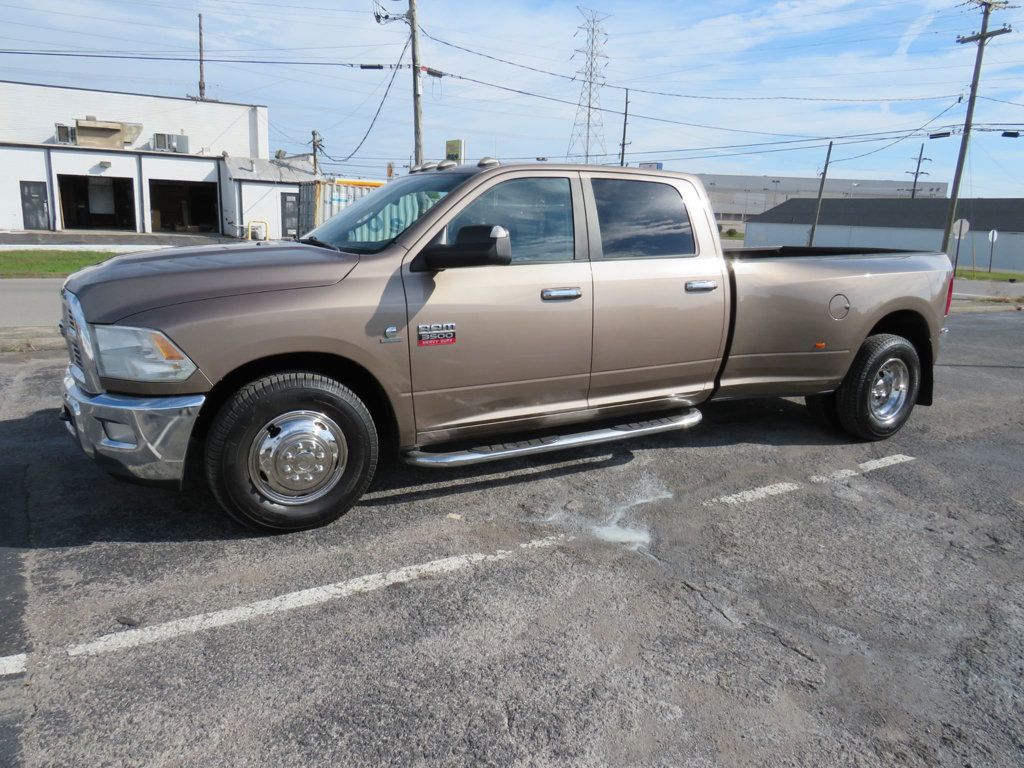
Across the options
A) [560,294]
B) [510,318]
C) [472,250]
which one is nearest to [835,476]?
[560,294]

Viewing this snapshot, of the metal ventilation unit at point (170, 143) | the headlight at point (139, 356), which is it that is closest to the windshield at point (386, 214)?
the headlight at point (139, 356)

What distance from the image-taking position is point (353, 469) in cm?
392

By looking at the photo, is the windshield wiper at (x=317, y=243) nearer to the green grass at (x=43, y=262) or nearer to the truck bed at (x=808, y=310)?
the truck bed at (x=808, y=310)

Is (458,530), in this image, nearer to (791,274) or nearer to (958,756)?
(958,756)

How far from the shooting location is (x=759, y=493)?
4715 millimetres

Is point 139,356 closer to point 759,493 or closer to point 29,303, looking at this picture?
point 759,493

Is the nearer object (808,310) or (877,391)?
(808,310)

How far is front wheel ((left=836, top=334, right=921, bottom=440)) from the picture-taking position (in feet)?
18.6

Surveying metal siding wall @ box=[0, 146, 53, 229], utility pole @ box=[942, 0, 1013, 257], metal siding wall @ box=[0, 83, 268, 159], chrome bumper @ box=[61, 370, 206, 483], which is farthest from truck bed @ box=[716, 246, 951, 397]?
metal siding wall @ box=[0, 83, 268, 159]

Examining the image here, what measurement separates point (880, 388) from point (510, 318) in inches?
135

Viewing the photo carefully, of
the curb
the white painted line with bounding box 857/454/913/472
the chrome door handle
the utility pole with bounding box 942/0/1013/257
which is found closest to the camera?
the chrome door handle

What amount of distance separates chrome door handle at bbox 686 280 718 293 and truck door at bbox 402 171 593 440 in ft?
2.60

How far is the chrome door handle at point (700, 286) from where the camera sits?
4801 mm

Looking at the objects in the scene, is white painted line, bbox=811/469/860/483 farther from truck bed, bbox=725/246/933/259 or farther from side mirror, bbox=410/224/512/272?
side mirror, bbox=410/224/512/272
